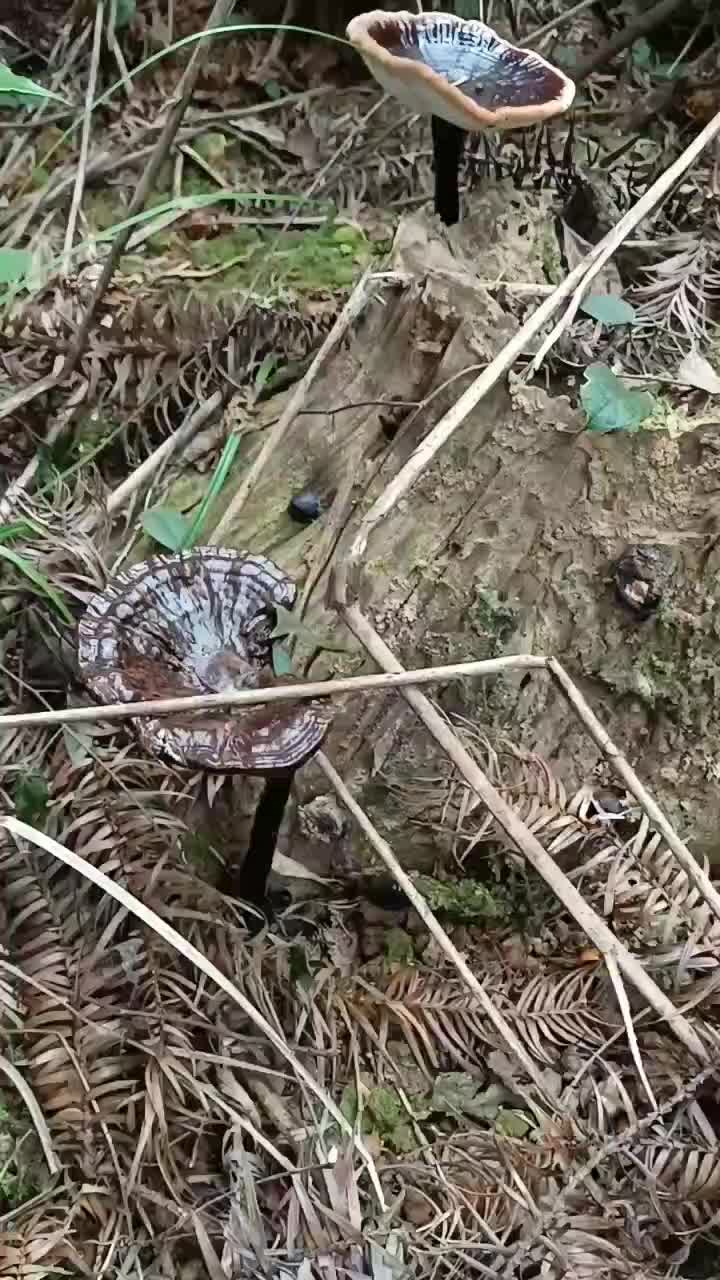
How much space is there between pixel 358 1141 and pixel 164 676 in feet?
2.20

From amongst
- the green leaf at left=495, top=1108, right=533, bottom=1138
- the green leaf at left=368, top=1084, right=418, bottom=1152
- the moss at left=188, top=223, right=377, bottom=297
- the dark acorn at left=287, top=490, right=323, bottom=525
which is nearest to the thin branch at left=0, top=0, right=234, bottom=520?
the moss at left=188, top=223, right=377, bottom=297

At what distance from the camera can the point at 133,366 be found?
7.48ft

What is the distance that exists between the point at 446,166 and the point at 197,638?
1.11 metres

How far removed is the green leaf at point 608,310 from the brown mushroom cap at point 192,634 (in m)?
0.78

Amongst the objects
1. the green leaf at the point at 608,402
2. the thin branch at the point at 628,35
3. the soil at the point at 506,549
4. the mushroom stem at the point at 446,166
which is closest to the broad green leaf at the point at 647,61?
the thin branch at the point at 628,35

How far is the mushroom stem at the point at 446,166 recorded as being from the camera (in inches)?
81.4

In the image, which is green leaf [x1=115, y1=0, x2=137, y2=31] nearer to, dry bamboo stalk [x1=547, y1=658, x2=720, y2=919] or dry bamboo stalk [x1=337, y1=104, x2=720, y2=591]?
dry bamboo stalk [x1=337, y1=104, x2=720, y2=591]

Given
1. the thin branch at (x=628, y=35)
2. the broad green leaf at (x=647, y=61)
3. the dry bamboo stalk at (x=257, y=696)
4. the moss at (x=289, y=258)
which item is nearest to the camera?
the dry bamboo stalk at (x=257, y=696)

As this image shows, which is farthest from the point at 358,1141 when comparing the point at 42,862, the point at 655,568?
the point at 655,568

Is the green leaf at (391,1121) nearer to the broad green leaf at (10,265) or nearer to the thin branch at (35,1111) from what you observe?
the thin branch at (35,1111)

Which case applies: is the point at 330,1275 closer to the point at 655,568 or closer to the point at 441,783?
the point at 441,783

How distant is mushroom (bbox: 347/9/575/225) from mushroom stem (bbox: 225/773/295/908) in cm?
108

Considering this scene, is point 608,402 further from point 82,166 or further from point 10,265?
point 82,166

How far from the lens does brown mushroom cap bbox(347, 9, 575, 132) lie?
1728mm
